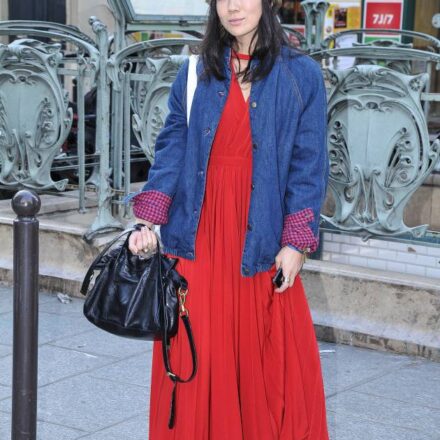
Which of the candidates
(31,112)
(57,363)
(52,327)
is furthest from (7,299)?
(57,363)

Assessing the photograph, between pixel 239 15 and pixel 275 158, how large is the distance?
0.49m

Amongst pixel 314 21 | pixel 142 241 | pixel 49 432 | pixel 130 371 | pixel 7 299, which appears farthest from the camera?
pixel 7 299

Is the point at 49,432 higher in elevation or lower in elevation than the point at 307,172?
lower

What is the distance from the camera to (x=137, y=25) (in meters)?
7.78

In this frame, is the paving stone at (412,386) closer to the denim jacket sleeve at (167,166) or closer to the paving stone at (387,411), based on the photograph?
the paving stone at (387,411)

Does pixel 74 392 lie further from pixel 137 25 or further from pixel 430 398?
pixel 137 25

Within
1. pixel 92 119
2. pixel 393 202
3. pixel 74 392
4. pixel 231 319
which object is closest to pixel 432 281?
pixel 393 202

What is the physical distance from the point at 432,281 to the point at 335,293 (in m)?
0.57

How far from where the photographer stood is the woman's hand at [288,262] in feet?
11.9

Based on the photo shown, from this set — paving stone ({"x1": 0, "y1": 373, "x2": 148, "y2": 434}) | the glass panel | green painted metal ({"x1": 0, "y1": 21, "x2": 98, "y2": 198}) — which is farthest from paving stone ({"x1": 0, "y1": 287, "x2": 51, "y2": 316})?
the glass panel

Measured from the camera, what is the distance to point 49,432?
474cm

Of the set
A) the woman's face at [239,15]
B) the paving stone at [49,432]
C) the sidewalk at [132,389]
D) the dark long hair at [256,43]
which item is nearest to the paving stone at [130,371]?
the sidewalk at [132,389]

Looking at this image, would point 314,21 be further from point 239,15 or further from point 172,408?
point 172,408

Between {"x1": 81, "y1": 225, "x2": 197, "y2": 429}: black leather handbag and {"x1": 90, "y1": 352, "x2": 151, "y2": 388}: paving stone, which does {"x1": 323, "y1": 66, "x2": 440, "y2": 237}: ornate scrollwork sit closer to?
{"x1": 90, "y1": 352, "x2": 151, "y2": 388}: paving stone
